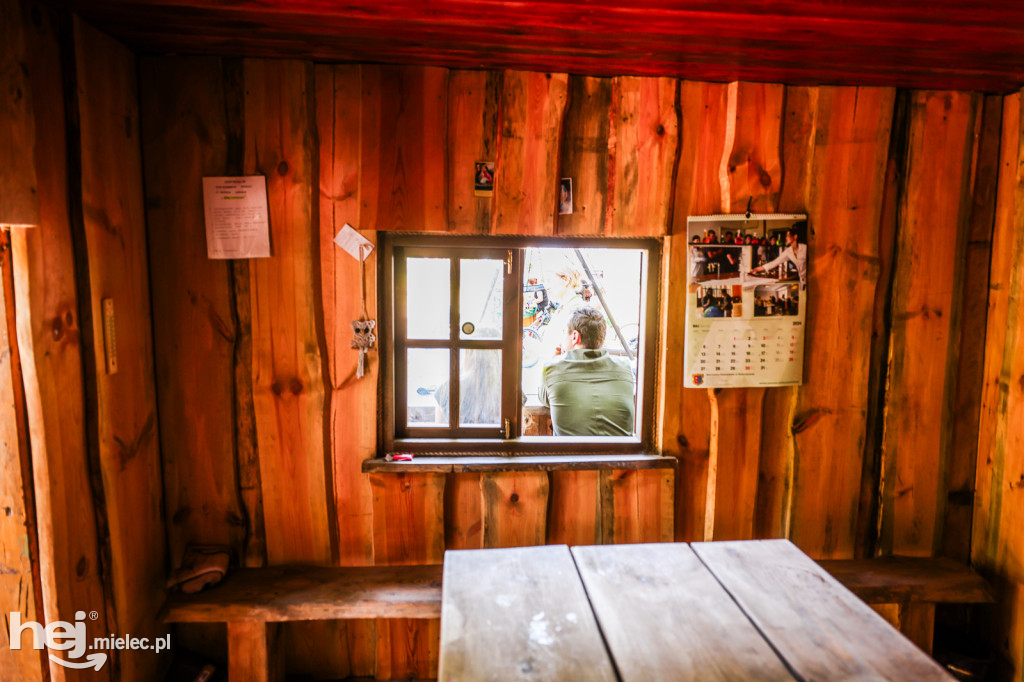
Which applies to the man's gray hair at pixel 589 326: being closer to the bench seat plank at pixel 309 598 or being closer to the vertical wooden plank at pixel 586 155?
the vertical wooden plank at pixel 586 155

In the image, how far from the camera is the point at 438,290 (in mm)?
2365

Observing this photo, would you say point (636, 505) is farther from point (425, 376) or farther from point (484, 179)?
point (484, 179)

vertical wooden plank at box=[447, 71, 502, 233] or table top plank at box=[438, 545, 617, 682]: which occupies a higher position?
vertical wooden plank at box=[447, 71, 502, 233]

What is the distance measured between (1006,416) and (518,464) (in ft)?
6.65

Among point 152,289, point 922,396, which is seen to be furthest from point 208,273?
point 922,396

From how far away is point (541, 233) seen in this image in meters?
2.21

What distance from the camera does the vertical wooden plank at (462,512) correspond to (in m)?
2.30

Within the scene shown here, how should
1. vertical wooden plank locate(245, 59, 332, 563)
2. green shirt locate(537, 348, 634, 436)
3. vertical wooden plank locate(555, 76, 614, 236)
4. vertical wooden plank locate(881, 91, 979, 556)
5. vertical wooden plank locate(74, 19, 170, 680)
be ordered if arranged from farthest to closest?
1. green shirt locate(537, 348, 634, 436)
2. vertical wooden plank locate(881, 91, 979, 556)
3. vertical wooden plank locate(555, 76, 614, 236)
4. vertical wooden plank locate(245, 59, 332, 563)
5. vertical wooden plank locate(74, 19, 170, 680)

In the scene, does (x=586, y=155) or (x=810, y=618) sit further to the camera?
(x=586, y=155)

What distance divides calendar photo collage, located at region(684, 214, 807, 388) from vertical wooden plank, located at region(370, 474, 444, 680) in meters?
1.17

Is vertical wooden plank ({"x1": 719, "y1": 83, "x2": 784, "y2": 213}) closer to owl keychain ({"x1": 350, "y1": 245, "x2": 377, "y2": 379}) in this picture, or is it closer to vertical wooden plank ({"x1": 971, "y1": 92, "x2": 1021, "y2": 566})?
vertical wooden plank ({"x1": 971, "y1": 92, "x2": 1021, "y2": 566})

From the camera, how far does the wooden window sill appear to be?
222 cm

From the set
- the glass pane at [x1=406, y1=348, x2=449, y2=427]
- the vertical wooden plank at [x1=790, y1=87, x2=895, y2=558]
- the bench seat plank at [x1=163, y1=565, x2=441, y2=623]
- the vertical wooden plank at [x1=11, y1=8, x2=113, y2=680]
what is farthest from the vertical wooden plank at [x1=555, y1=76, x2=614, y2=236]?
the vertical wooden plank at [x1=11, y1=8, x2=113, y2=680]

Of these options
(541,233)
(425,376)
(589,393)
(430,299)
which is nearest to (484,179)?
(541,233)
